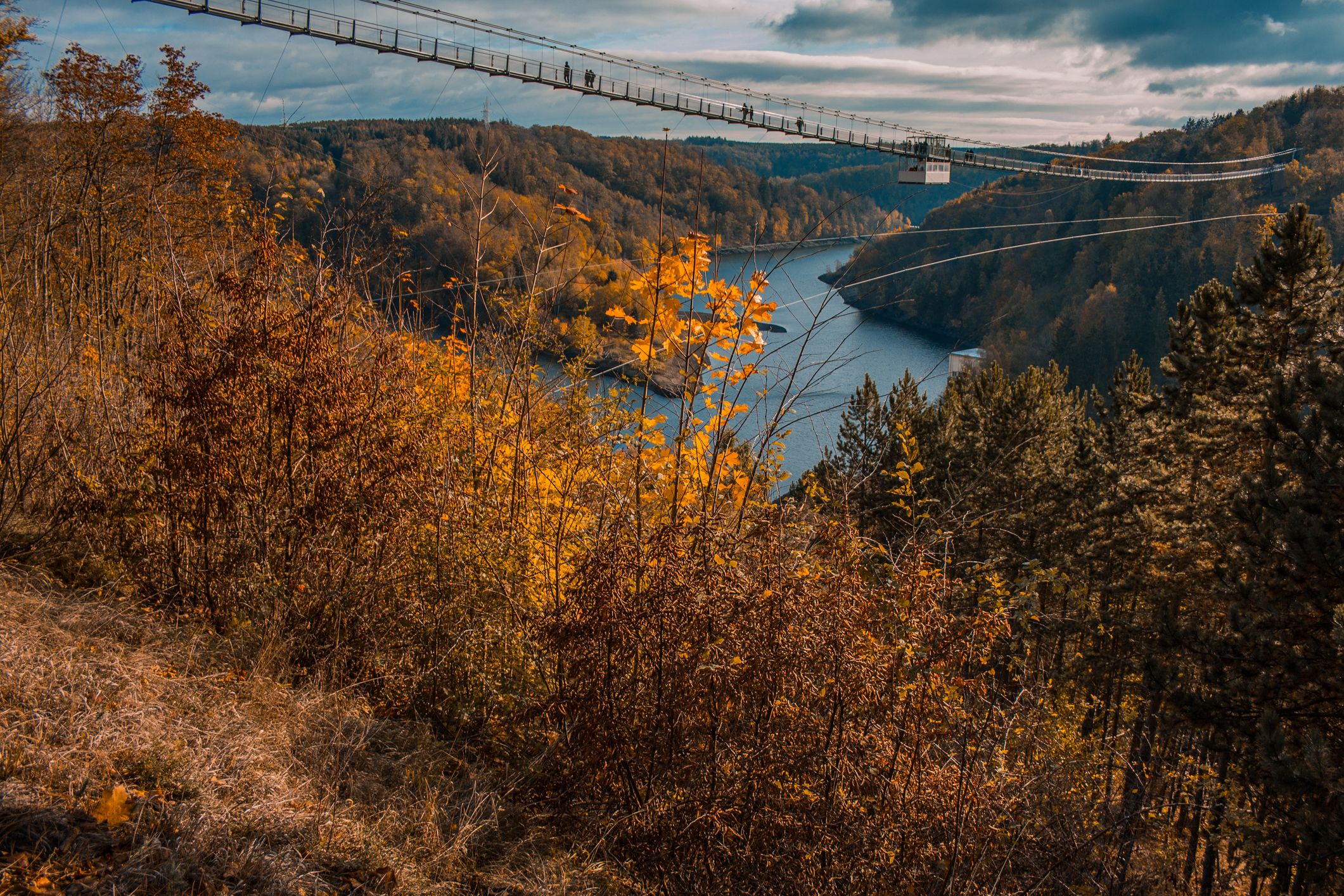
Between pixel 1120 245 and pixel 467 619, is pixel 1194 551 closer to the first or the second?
pixel 467 619

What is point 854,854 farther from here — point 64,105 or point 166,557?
point 64,105

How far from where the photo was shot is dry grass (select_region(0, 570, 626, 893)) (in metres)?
2.55

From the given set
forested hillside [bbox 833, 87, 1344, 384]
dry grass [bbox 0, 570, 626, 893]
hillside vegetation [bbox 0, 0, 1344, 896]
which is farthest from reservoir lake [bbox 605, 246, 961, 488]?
forested hillside [bbox 833, 87, 1344, 384]

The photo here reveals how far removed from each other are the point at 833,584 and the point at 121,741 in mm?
2609

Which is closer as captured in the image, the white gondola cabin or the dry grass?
the dry grass

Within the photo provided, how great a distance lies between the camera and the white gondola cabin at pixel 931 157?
32000 millimetres

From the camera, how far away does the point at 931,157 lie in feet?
121

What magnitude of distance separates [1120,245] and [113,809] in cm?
10340

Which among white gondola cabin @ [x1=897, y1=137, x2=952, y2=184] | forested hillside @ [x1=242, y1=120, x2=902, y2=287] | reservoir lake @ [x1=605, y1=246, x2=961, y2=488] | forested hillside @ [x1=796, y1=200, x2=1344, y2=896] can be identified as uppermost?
white gondola cabin @ [x1=897, y1=137, x2=952, y2=184]

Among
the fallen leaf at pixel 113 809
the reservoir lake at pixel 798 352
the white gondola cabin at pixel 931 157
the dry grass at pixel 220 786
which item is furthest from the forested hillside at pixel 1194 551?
the white gondola cabin at pixel 931 157

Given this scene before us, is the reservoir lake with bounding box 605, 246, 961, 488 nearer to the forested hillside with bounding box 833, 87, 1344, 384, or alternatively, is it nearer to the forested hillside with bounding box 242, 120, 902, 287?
the forested hillside with bounding box 242, 120, 902, 287

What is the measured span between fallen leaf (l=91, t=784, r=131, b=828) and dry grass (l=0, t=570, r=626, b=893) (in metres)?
0.03

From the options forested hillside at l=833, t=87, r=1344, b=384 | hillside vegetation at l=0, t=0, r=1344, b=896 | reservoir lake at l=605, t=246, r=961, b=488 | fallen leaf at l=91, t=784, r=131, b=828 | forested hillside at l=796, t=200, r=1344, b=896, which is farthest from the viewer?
forested hillside at l=833, t=87, r=1344, b=384

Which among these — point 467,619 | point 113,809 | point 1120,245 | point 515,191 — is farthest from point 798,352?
point 1120,245
